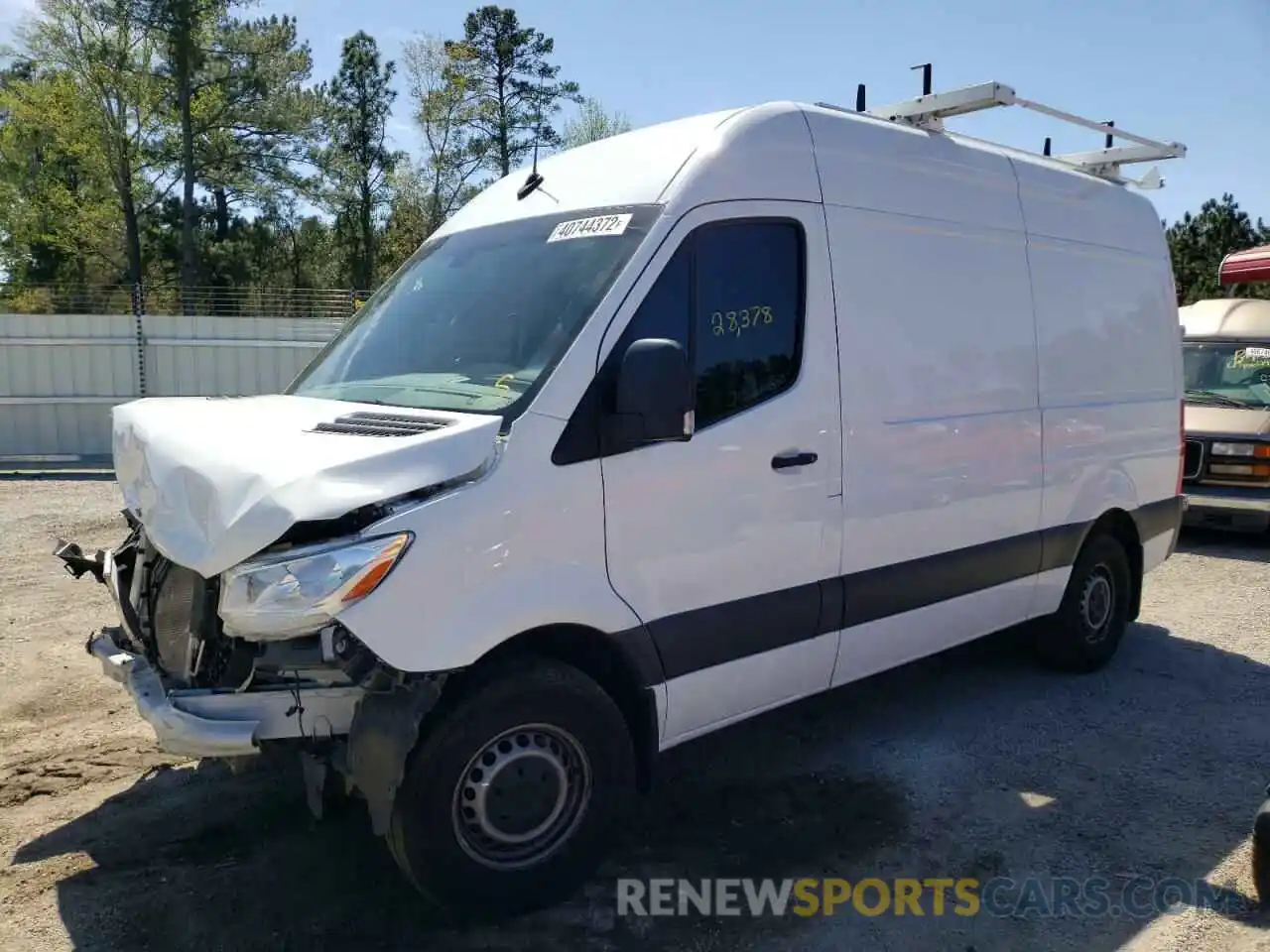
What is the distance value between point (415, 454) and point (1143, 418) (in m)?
4.74

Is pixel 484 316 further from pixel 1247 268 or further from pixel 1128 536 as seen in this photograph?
pixel 1247 268

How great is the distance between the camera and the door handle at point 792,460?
382 cm

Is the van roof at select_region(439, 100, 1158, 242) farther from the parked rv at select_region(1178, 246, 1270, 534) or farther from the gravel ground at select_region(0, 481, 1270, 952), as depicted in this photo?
the parked rv at select_region(1178, 246, 1270, 534)

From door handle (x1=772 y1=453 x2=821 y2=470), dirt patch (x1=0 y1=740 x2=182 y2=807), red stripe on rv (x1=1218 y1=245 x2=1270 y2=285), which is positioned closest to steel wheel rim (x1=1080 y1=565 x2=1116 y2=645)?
door handle (x1=772 y1=453 x2=821 y2=470)

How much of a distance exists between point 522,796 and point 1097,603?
4.09 meters

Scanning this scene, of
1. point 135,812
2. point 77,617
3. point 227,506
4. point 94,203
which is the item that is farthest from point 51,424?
point 94,203

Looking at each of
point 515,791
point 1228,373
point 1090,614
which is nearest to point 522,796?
point 515,791

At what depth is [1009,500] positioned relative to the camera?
5035 millimetres

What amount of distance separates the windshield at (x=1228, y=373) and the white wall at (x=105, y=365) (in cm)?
1132

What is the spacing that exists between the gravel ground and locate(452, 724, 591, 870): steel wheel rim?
0.26 metres

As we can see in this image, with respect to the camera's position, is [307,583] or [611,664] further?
[611,664]

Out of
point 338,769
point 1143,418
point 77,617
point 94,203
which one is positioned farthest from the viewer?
point 94,203

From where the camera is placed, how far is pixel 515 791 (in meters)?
3.22

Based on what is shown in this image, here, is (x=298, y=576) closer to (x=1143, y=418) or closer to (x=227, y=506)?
(x=227, y=506)
